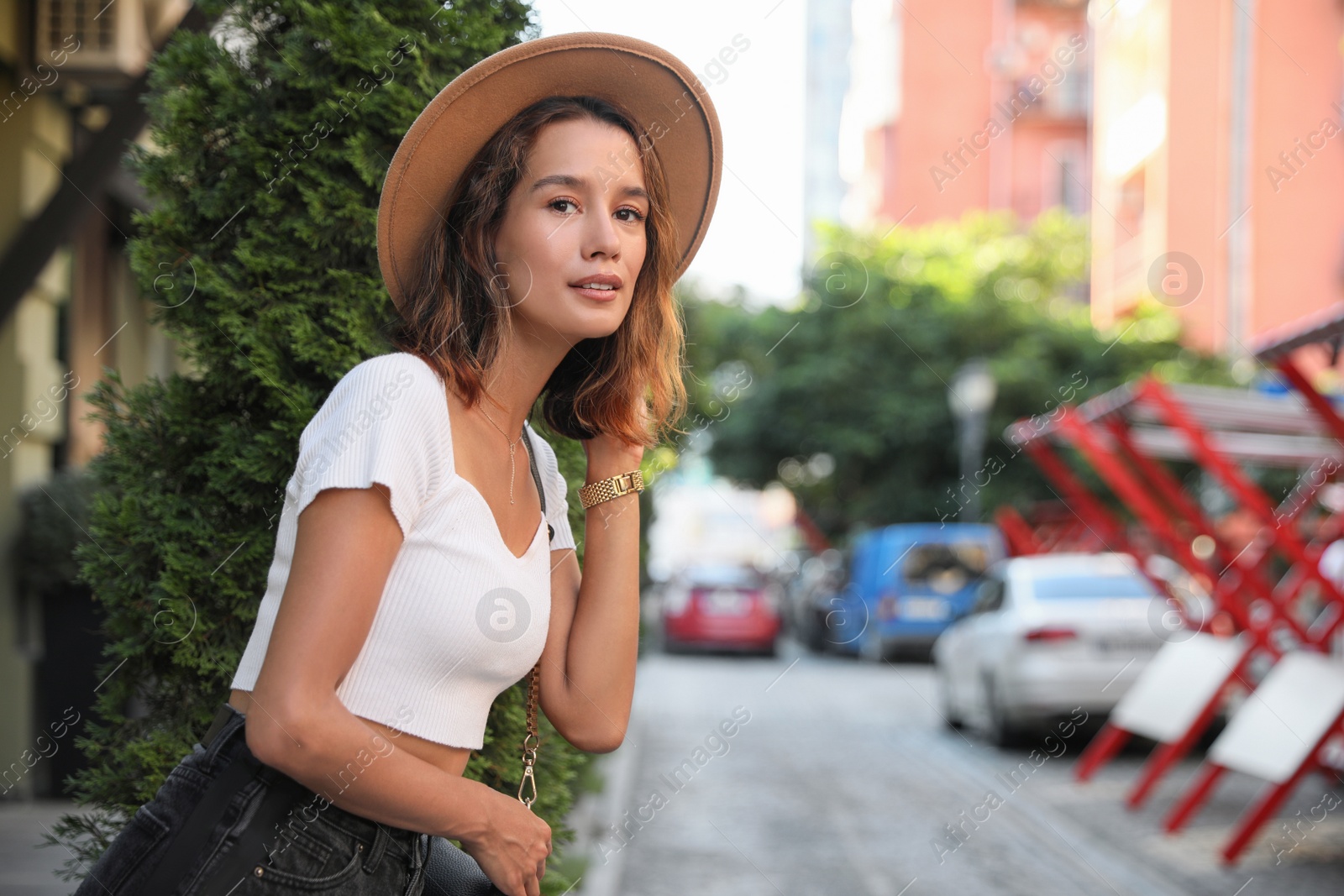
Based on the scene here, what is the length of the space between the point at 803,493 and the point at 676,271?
30.5m

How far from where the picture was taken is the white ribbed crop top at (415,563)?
1582 millimetres

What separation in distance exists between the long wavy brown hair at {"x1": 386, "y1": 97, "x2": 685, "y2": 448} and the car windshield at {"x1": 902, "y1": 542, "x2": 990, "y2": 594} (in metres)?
18.4

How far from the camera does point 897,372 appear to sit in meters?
29.3

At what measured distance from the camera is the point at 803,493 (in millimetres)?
32594

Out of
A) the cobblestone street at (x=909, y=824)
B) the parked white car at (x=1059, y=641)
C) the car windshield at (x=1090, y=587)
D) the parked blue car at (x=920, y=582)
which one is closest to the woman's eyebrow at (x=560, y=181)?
the cobblestone street at (x=909, y=824)

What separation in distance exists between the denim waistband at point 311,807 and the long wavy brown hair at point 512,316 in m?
0.51

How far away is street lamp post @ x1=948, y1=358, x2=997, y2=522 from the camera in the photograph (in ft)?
68.1

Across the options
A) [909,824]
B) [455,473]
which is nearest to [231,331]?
[455,473]

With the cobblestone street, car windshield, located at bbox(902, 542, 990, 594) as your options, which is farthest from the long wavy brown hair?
car windshield, located at bbox(902, 542, 990, 594)

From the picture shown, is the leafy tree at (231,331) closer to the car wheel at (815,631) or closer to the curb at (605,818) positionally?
the curb at (605,818)

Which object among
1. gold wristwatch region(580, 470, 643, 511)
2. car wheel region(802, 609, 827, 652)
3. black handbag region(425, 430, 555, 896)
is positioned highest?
gold wristwatch region(580, 470, 643, 511)

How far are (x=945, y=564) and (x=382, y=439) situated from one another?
1958cm

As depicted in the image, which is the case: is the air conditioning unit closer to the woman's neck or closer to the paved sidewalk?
the paved sidewalk

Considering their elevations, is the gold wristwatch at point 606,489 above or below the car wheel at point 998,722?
above
